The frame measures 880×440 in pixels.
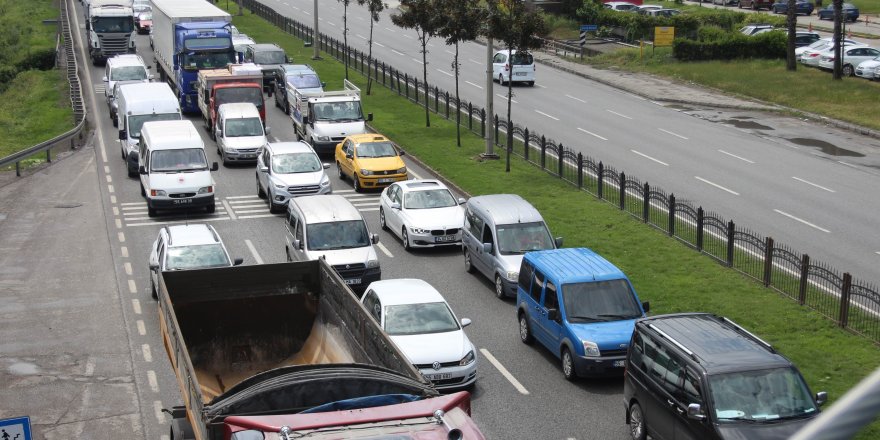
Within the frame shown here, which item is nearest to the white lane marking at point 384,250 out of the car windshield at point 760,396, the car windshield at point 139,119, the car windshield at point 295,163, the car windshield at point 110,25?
the car windshield at point 295,163

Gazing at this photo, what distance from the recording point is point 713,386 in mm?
13781

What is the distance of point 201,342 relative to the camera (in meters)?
15.6

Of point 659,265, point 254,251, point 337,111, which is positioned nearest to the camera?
point 659,265

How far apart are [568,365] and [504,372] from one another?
1.30 meters

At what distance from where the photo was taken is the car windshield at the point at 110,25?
59.8 meters

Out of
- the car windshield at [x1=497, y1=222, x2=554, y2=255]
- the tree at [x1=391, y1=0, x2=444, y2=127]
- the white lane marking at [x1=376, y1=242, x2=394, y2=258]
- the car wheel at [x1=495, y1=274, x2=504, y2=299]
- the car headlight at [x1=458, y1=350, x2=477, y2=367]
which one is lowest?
the white lane marking at [x1=376, y1=242, x2=394, y2=258]

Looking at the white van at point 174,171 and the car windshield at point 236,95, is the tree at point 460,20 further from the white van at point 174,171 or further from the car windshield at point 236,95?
the white van at point 174,171

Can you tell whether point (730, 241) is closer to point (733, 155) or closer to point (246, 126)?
point (733, 155)

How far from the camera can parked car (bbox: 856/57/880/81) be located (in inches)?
2084

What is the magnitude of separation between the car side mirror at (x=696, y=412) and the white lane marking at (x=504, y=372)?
4.95 m

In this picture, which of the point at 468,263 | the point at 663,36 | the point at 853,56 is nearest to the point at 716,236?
the point at 468,263

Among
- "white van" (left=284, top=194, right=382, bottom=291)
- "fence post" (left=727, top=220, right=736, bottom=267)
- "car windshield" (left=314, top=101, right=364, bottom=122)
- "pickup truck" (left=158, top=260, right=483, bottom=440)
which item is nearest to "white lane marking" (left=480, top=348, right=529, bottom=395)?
"white van" (left=284, top=194, right=382, bottom=291)

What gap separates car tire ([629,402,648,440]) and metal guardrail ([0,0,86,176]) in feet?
92.5

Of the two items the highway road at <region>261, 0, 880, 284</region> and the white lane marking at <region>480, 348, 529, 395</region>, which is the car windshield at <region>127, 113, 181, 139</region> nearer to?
the highway road at <region>261, 0, 880, 284</region>
